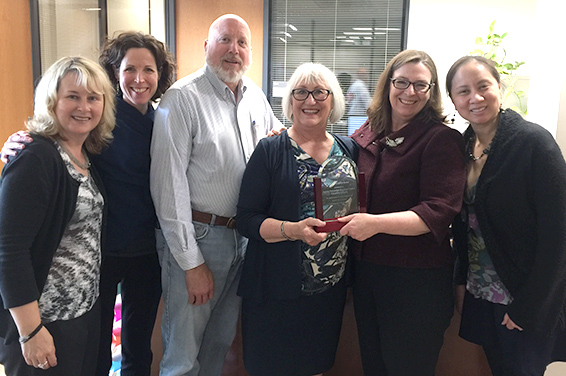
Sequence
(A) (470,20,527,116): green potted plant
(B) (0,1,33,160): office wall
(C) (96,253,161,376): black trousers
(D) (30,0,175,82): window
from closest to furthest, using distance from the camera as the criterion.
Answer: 1. (C) (96,253,161,376): black trousers
2. (B) (0,1,33,160): office wall
3. (D) (30,0,175,82): window
4. (A) (470,20,527,116): green potted plant

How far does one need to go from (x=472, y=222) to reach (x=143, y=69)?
143cm

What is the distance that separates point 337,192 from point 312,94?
0.42 m

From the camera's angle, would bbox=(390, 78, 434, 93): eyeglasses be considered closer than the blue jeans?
Yes

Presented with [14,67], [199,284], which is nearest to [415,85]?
[199,284]

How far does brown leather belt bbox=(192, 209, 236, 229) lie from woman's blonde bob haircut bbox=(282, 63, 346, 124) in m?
0.47

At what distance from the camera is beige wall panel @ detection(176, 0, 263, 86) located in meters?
5.17

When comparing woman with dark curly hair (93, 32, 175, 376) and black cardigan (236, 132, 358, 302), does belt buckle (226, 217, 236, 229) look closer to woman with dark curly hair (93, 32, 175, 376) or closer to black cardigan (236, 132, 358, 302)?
black cardigan (236, 132, 358, 302)

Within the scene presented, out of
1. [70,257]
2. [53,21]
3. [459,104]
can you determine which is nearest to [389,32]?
[53,21]

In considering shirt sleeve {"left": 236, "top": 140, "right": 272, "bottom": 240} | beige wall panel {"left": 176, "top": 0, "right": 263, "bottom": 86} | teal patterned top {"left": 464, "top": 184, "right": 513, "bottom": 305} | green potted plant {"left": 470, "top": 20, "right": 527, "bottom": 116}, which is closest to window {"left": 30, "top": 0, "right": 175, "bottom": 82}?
beige wall panel {"left": 176, "top": 0, "right": 263, "bottom": 86}

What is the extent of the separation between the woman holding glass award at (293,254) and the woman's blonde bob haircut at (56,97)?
1.79 feet

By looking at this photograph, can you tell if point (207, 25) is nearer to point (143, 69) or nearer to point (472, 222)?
point (143, 69)

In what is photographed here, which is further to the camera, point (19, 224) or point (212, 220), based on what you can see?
point (212, 220)

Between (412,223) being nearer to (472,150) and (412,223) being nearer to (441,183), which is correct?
(441,183)

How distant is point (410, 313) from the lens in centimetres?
161
